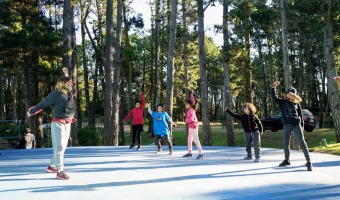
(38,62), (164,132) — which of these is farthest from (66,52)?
(164,132)

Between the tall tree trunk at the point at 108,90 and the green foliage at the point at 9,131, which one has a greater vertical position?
the tall tree trunk at the point at 108,90

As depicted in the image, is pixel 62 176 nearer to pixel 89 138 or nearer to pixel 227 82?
pixel 227 82

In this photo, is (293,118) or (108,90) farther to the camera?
(108,90)

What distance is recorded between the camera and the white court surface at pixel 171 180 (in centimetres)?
578

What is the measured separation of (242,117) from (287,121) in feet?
7.51

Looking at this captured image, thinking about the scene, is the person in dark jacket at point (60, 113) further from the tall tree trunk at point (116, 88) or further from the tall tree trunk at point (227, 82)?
the tall tree trunk at point (227, 82)

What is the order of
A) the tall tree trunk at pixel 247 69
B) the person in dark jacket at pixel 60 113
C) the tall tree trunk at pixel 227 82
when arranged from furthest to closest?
the tall tree trunk at pixel 247 69 < the tall tree trunk at pixel 227 82 < the person in dark jacket at pixel 60 113

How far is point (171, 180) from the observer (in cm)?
707

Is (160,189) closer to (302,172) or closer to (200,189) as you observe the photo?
(200,189)

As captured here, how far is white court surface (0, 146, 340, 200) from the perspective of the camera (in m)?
5.78

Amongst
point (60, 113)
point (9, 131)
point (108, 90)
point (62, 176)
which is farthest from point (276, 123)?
point (60, 113)

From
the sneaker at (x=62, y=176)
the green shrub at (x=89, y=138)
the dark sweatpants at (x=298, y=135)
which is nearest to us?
the sneaker at (x=62, y=176)

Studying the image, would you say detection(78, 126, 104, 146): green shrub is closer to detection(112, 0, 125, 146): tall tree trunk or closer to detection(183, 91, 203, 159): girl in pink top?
detection(112, 0, 125, 146): tall tree trunk

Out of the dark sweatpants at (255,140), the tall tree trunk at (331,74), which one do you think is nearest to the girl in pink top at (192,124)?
the dark sweatpants at (255,140)
